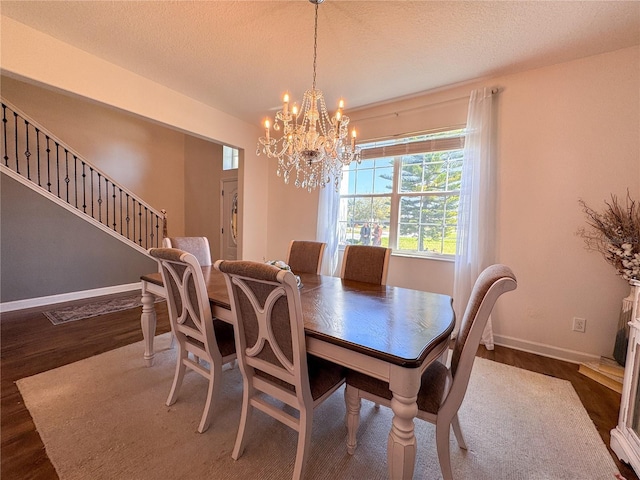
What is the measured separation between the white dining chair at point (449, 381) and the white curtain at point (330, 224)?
2218 mm

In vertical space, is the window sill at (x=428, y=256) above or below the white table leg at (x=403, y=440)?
above

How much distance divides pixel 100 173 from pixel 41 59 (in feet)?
9.07

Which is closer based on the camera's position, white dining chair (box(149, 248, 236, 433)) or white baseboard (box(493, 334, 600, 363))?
white dining chair (box(149, 248, 236, 433))

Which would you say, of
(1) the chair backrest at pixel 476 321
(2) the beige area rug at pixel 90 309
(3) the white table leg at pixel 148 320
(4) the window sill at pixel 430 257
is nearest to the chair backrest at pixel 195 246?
(3) the white table leg at pixel 148 320

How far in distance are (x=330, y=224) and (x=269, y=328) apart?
2.48m

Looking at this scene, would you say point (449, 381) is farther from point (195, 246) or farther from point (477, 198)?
point (195, 246)

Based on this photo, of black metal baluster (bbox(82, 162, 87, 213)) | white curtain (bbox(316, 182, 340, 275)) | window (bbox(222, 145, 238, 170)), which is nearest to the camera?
white curtain (bbox(316, 182, 340, 275))

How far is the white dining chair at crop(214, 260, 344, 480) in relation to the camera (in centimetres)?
109

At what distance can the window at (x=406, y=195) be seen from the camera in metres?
2.94

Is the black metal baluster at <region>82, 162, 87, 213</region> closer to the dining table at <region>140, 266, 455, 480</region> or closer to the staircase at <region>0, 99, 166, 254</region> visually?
the staircase at <region>0, 99, 166, 254</region>

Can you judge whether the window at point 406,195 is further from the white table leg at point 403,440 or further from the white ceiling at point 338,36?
the white table leg at point 403,440

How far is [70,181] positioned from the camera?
4445mm

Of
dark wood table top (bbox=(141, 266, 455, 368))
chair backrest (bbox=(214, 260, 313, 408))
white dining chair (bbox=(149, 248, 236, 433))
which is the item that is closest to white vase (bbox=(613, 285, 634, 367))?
dark wood table top (bbox=(141, 266, 455, 368))

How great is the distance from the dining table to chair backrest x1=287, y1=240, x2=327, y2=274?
1.98 ft
